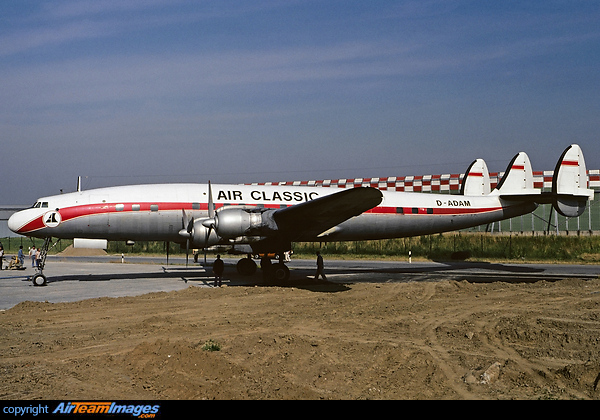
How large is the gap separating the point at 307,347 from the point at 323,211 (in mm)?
10564

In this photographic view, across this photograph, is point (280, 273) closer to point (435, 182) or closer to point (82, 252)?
point (435, 182)

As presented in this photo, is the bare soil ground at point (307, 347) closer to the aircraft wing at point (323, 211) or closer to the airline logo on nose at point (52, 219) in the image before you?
the aircraft wing at point (323, 211)

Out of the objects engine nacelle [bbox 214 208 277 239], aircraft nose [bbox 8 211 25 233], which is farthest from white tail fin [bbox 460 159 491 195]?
aircraft nose [bbox 8 211 25 233]

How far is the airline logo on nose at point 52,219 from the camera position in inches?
856

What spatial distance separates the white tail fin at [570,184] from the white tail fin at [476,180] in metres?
5.17

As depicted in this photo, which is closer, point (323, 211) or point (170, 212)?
point (323, 211)

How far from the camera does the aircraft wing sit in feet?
62.0

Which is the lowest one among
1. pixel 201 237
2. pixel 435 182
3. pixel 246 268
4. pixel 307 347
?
pixel 307 347

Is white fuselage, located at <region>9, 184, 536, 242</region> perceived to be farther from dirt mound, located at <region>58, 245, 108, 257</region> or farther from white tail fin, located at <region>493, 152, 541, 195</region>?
dirt mound, located at <region>58, 245, 108, 257</region>

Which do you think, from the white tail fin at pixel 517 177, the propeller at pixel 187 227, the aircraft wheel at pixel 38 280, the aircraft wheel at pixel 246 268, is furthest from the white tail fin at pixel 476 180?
the aircraft wheel at pixel 38 280

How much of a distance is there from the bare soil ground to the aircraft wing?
143 inches

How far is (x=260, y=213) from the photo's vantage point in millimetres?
20703

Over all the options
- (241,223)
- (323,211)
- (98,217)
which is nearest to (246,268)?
(241,223)
